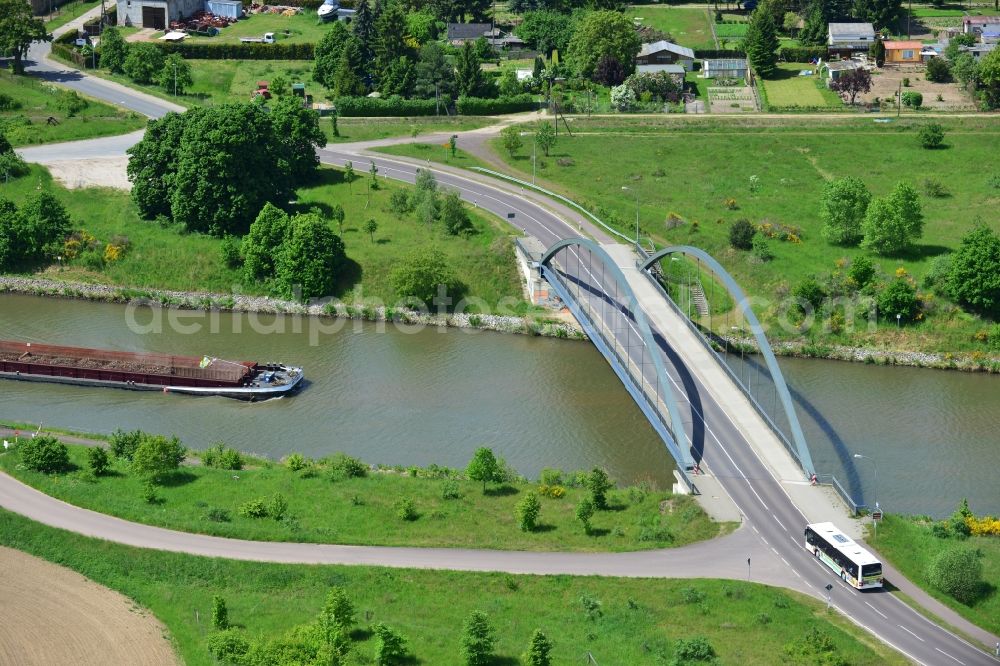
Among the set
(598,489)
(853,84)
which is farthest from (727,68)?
(598,489)

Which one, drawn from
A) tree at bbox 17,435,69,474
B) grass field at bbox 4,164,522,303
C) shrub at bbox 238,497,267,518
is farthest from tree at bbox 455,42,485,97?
shrub at bbox 238,497,267,518

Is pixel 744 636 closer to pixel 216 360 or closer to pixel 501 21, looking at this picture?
Answer: pixel 216 360

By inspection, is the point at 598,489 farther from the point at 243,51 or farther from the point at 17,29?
the point at 243,51

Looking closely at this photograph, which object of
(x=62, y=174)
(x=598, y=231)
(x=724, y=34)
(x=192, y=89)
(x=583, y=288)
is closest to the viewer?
(x=583, y=288)

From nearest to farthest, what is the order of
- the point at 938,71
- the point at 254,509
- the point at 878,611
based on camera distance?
the point at 878,611 → the point at 254,509 → the point at 938,71

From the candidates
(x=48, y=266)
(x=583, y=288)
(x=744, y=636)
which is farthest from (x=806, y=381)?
(x=48, y=266)
